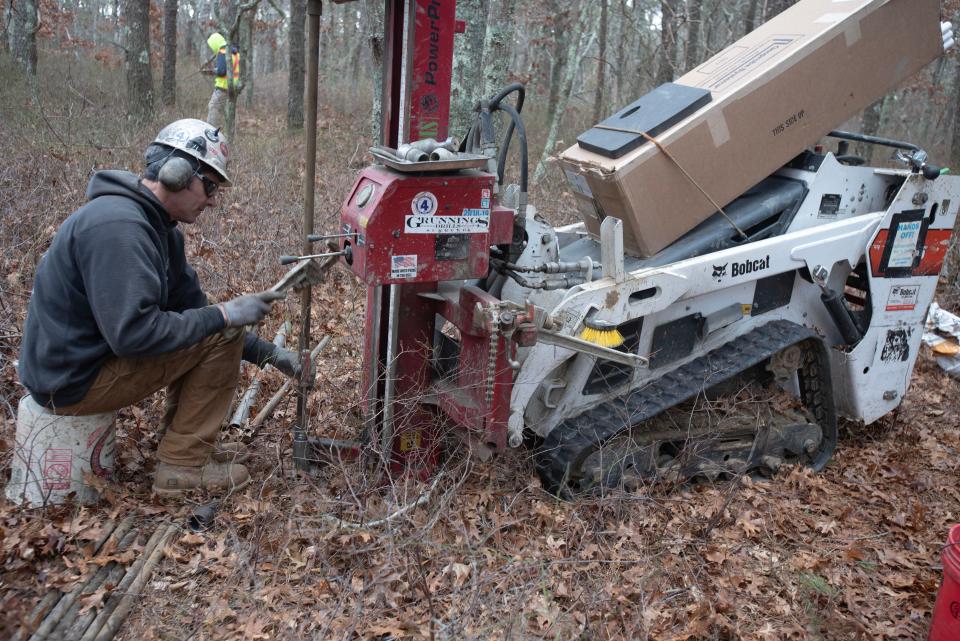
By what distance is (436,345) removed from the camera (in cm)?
469

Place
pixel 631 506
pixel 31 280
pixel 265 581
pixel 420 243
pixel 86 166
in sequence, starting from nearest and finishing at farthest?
pixel 265 581, pixel 420 243, pixel 631 506, pixel 31 280, pixel 86 166

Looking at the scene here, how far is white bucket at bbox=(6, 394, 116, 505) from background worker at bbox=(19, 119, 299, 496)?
8 centimetres

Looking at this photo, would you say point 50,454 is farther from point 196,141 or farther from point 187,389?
point 196,141

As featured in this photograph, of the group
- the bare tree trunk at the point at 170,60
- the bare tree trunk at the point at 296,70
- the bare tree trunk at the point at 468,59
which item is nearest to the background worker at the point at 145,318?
the bare tree trunk at the point at 468,59

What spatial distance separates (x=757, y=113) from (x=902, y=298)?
5.58 feet

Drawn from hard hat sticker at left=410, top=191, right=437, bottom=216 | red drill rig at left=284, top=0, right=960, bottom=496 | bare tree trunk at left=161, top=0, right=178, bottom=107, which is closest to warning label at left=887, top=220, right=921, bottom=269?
red drill rig at left=284, top=0, right=960, bottom=496

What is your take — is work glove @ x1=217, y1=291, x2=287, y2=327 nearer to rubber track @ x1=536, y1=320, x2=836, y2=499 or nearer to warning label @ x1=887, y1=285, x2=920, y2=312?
rubber track @ x1=536, y1=320, x2=836, y2=499

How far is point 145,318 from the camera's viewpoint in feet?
11.5

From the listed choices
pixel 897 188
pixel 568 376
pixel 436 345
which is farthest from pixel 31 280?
pixel 897 188

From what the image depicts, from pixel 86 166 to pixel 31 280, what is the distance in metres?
2.75

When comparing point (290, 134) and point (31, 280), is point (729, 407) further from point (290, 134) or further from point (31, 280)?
point (290, 134)

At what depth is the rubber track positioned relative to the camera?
4387 mm

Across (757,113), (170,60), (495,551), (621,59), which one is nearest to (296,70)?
(170,60)

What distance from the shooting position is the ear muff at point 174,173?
3.67 meters
